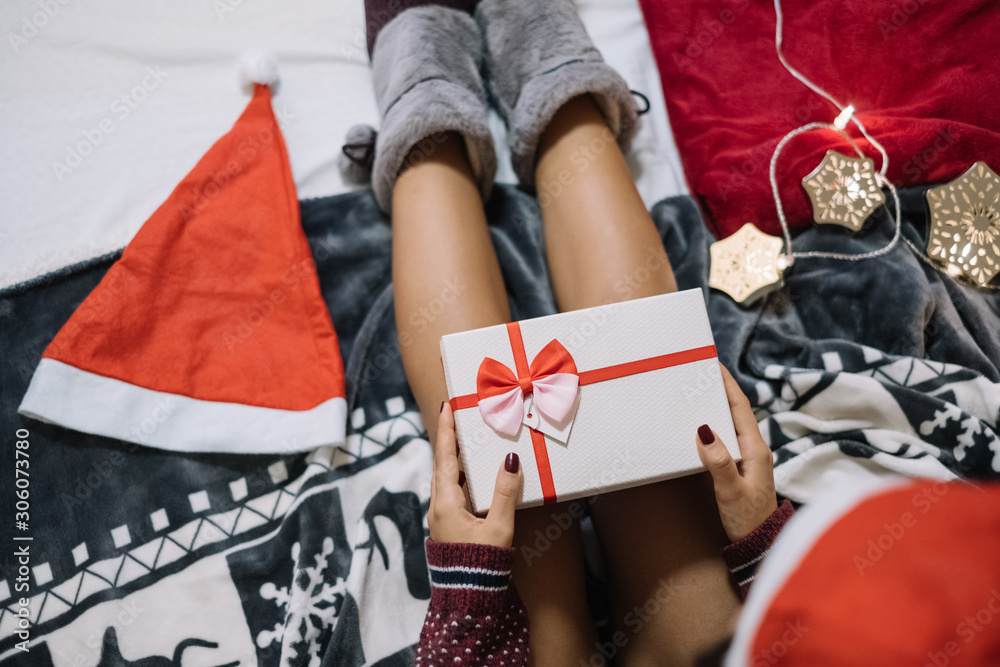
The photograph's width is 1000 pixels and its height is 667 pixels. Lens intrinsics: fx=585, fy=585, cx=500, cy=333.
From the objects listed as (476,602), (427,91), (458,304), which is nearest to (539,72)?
(427,91)

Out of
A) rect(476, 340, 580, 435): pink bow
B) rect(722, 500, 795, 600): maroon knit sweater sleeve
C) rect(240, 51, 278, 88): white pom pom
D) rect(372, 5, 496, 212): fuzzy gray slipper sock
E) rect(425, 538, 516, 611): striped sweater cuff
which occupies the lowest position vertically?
rect(722, 500, 795, 600): maroon knit sweater sleeve

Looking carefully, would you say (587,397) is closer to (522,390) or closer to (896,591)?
(522,390)

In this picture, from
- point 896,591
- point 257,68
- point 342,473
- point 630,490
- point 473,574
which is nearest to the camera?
point 896,591

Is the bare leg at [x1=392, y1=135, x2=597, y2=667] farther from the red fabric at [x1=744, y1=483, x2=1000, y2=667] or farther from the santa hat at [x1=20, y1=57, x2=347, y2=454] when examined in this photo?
the red fabric at [x1=744, y1=483, x2=1000, y2=667]

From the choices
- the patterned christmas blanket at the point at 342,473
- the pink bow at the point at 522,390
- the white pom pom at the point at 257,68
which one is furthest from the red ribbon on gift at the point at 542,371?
the white pom pom at the point at 257,68

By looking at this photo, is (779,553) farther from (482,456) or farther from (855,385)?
(855,385)

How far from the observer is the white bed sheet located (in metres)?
0.93

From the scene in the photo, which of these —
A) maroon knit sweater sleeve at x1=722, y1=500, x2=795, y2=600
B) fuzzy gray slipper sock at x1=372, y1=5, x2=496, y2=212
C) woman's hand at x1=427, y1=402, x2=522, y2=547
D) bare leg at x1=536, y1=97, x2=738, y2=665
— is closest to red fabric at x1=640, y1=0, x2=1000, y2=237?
bare leg at x1=536, y1=97, x2=738, y2=665

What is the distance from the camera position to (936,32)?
91 centimetres

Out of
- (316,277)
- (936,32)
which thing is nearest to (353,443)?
(316,277)

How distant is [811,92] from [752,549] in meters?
0.74

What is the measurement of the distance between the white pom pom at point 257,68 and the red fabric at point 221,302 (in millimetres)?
107

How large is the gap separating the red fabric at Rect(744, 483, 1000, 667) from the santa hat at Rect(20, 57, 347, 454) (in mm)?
621

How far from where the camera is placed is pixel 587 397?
65 centimetres
